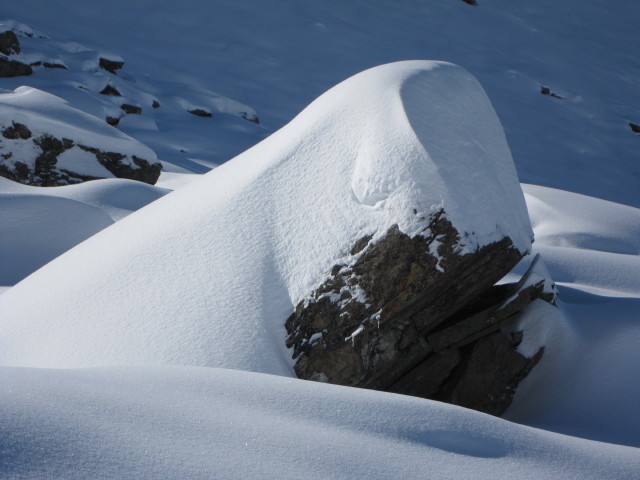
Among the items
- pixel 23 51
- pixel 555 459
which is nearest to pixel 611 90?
pixel 23 51

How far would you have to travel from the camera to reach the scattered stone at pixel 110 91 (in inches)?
495

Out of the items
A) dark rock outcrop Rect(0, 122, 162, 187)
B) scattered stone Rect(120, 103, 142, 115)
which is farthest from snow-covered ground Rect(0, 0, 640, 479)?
scattered stone Rect(120, 103, 142, 115)

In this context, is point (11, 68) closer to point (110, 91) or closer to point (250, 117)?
point (110, 91)

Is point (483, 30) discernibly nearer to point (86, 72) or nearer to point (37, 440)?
point (86, 72)

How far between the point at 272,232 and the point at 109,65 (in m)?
12.2

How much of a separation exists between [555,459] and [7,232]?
154 inches

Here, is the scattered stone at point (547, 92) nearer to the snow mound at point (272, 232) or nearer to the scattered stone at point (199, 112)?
the scattered stone at point (199, 112)

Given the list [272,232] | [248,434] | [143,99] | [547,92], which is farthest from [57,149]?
[547,92]

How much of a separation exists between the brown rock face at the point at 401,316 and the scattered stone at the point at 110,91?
35.6 ft

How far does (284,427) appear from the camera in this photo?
69.0 inches

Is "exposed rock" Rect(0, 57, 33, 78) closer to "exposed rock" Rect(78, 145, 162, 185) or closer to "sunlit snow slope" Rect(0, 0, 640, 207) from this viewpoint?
"sunlit snow slope" Rect(0, 0, 640, 207)

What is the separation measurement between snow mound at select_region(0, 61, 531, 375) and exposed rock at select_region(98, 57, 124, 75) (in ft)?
37.4

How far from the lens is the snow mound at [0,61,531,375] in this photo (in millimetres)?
2850

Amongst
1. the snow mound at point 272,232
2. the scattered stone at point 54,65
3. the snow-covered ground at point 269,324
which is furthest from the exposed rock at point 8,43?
the snow mound at point 272,232
